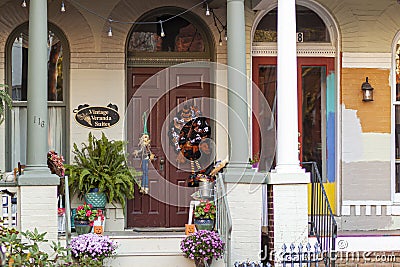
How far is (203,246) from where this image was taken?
8.64 meters

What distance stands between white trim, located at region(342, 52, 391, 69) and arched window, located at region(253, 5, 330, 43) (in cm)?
46

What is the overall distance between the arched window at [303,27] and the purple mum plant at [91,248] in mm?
4257

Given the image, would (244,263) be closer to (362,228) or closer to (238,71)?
(238,71)

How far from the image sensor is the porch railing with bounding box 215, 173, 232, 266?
8.66 meters

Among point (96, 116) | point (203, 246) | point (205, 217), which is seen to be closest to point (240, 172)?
point (205, 217)

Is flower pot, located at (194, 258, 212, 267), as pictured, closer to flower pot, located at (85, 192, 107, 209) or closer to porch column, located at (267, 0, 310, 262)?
porch column, located at (267, 0, 310, 262)

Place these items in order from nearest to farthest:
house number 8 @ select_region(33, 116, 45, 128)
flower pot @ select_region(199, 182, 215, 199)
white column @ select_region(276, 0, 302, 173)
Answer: house number 8 @ select_region(33, 116, 45, 128) < white column @ select_region(276, 0, 302, 173) < flower pot @ select_region(199, 182, 215, 199)

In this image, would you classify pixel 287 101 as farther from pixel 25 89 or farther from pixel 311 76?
pixel 25 89

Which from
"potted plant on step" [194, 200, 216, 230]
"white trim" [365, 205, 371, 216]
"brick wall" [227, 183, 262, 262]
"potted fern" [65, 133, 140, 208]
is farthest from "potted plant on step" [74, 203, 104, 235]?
"white trim" [365, 205, 371, 216]

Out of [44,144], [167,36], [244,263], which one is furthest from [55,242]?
[167,36]

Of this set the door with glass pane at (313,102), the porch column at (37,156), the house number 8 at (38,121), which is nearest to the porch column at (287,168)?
the door with glass pane at (313,102)

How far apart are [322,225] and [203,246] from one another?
6.34 feet

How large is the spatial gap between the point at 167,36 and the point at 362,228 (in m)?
4.03

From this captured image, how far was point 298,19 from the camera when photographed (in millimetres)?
11305
